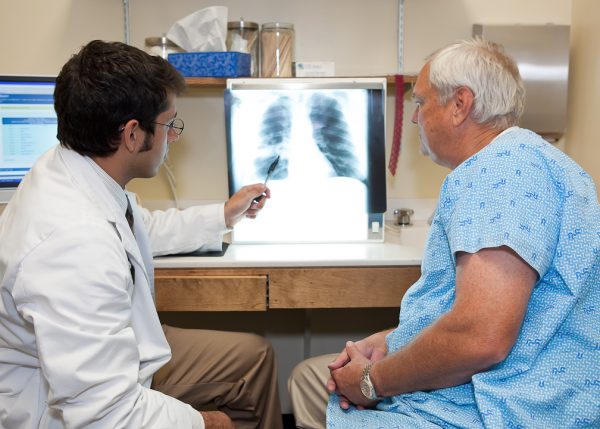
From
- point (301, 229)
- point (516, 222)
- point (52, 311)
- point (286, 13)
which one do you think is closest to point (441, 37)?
point (286, 13)

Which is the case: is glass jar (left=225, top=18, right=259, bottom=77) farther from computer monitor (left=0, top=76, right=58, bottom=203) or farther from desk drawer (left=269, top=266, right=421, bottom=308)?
desk drawer (left=269, top=266, right=421, bottom=308)

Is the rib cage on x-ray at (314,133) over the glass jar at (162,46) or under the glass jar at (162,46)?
under

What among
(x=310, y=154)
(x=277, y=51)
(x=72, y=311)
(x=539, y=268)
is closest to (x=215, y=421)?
(x=72, y=311)

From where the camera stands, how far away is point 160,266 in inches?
64.8

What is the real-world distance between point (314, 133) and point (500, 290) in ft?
3.47

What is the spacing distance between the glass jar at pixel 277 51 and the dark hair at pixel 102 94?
2.96 feet

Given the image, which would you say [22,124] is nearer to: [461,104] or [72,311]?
[72,311]

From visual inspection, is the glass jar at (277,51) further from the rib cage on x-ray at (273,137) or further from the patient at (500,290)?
the patient at (500,290)

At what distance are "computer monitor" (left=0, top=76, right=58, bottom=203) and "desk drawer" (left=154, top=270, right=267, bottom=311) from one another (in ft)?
2.12

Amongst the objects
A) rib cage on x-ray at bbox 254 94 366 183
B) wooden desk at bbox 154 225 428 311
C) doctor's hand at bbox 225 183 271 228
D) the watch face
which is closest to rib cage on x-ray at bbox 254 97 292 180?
rib cage on x-ray at bbox 254 94 366 183

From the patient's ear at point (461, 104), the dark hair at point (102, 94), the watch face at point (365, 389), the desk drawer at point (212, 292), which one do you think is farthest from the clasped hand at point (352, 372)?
the dark hair at point (102, 94)

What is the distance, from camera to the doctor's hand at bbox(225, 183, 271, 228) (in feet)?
Answer: 5.79

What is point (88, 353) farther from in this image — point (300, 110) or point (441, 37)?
point (441, 37)

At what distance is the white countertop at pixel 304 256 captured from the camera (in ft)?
5.35
